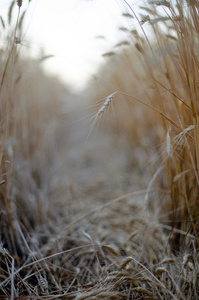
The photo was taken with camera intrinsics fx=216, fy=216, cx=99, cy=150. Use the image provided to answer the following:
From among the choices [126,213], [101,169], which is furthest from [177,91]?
[101,169]

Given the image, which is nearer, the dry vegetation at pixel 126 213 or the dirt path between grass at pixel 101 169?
the dry vegetation at pixel 126 213

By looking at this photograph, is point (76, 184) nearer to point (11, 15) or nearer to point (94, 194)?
point (94, 194)

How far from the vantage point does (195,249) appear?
771 millimetres

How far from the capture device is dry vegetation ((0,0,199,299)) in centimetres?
70

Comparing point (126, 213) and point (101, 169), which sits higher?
point (101, 169)

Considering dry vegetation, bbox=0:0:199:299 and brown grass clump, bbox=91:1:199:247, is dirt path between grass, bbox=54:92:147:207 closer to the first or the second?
dry vegetation, bbox=0:0:199:299

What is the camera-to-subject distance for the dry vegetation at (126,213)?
2.28 ft

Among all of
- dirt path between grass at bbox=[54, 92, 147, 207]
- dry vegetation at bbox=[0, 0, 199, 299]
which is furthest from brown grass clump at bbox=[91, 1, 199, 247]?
dirt path between grass at bbox=[54, 92, 147, 207]

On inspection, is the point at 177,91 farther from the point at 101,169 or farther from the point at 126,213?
the point at 101,169

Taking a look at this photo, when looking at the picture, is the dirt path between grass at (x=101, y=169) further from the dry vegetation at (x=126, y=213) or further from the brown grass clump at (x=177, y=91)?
the brown grass clump at (x=177, y=91)

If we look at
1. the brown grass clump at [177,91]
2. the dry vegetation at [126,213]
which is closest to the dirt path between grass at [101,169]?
the dry vegetation at [126,213]

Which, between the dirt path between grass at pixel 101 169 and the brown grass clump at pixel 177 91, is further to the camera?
the dirt path between grass at pixel 101 169

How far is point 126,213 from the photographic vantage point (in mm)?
1396

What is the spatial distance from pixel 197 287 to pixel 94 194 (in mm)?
1099
